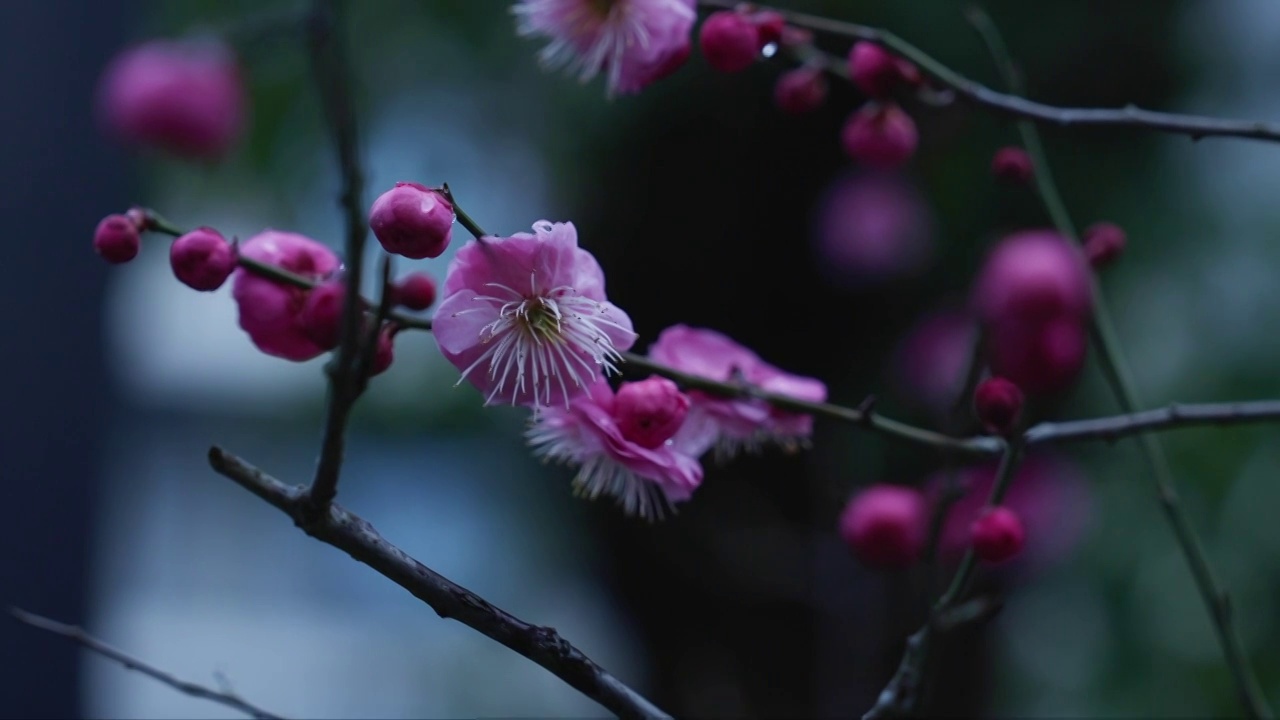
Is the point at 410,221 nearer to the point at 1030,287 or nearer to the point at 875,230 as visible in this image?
the point at 1030,287

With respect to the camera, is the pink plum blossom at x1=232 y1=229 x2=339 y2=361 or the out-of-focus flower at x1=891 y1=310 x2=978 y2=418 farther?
the out-of-focus flower at x1=891 y1=310 x2=978 y2=418

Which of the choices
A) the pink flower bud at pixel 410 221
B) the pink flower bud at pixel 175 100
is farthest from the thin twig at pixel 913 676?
the pink flower bud at pixel 175 100

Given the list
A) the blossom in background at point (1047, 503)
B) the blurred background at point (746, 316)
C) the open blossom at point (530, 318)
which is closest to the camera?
the open blossom at point (530, 318)

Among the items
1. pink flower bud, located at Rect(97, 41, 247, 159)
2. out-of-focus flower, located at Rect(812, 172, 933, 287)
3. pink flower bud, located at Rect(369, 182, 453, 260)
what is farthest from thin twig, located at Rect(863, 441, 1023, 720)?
pink flower bud, located at Rect(97, 41, 247, 159)

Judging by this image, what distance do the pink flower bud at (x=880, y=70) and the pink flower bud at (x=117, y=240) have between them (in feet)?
0.75

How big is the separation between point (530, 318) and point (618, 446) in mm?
42

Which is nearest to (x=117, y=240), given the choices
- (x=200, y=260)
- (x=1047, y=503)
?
(x=200, y=260)

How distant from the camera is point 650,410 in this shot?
0.31m

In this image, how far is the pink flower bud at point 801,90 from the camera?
428mm

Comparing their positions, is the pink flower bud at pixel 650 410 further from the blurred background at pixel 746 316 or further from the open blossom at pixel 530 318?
the blurred background at pixel 746 316

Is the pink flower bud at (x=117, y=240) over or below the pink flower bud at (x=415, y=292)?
below

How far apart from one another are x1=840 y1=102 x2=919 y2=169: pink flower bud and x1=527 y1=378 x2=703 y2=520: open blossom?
0.14 metres

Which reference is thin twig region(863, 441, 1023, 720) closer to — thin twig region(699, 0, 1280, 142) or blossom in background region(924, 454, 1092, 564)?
thin twig region(699, 0, 1280, 142)

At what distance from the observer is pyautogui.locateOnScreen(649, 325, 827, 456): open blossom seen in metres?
0.36
